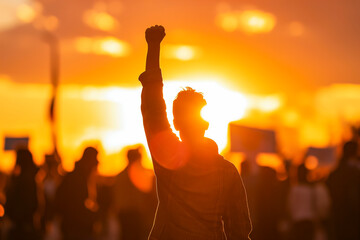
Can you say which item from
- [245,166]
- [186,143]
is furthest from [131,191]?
[186,143]

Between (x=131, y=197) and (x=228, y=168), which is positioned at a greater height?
(x=228, y=168)

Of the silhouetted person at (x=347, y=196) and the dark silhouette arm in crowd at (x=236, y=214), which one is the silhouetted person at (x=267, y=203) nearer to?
the silhouetted person at (x=347, y=196)

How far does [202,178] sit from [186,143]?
0.79 ft

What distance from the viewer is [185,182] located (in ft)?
15.4

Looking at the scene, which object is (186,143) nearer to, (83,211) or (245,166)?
(83,211)

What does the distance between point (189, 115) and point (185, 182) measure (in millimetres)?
425

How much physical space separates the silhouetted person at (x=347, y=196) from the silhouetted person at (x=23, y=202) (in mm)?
4596

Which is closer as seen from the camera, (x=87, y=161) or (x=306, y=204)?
(x=87, y=161)

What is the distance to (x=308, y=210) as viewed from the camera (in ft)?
46.9

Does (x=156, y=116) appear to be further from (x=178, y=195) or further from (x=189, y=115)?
(x=178, y=195)

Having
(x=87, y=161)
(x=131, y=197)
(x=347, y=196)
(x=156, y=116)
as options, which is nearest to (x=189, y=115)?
(x=156, y=116)

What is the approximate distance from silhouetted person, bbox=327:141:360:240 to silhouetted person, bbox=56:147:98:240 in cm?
402

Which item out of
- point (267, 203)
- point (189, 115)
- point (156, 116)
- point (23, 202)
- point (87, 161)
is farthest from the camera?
point (267, 203)

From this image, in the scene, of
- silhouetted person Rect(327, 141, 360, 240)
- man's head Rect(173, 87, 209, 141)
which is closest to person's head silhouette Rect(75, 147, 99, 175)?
silhouetted person Rect(327, 141, 360, 240)
